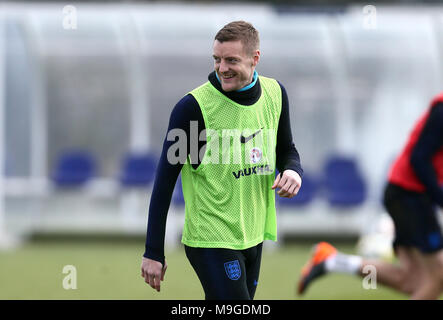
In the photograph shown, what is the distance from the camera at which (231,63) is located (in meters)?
3.29

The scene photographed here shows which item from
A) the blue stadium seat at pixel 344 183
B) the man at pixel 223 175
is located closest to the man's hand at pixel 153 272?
the man at pixel 223 175

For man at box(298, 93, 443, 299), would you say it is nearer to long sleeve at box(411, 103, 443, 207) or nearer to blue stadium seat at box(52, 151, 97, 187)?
long sleeve at box(411, 103, 443, 207)

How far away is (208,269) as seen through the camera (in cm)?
337

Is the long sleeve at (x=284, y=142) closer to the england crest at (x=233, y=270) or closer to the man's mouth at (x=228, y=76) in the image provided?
the man's mouth at (x=228, y=76)

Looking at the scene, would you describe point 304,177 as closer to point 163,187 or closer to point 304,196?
point 304,196

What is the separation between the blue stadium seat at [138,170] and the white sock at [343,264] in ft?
17.8

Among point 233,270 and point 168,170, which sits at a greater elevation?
point 168,170

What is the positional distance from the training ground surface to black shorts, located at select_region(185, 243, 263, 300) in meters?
3.28

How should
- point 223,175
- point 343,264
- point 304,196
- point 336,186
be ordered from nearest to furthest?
point 223,175 < point 343,264 < point 304,196 < point 336,186

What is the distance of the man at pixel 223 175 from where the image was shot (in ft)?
10.8

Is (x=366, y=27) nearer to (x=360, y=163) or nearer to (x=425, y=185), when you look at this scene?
(x=360, y=163)

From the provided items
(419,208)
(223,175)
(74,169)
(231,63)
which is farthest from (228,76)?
(74,169)

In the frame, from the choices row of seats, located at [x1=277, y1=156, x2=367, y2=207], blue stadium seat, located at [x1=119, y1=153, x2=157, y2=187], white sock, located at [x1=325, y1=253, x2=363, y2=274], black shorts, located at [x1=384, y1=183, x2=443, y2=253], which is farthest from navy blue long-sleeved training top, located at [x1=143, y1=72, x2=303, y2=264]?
blue stadium seat, located at [x1=119, y1=153, x2=157, y2=187]

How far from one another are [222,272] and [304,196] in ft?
24.6
